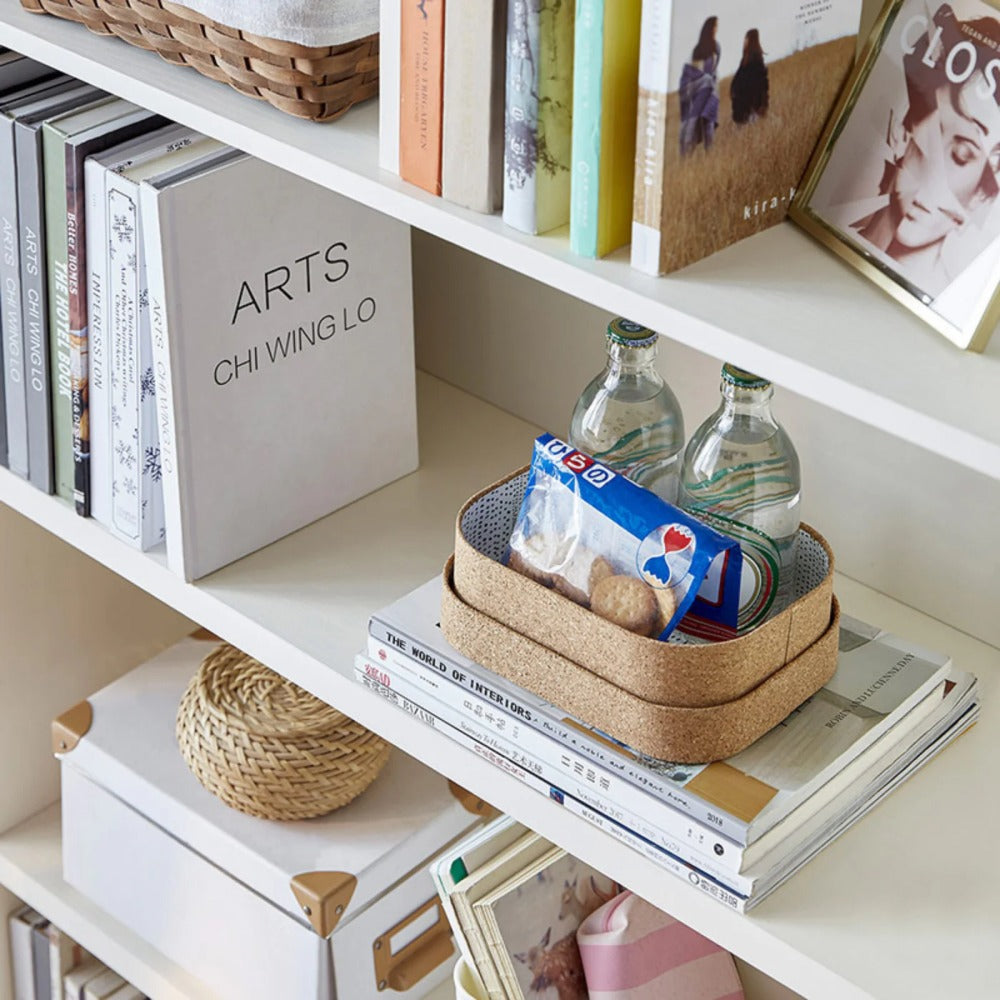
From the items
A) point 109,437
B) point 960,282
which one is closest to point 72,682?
point 109,437

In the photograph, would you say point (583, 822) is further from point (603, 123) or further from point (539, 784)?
point (603, 123)

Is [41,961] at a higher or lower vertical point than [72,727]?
lower

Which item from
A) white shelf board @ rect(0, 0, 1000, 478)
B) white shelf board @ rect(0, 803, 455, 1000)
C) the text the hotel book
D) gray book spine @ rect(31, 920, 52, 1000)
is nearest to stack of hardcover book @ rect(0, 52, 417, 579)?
the text the hotel book

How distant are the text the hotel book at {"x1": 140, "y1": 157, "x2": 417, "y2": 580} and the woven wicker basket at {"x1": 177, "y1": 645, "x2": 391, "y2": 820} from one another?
0.65ft

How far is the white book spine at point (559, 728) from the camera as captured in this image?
73 centimetres

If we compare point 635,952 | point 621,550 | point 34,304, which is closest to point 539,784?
point 621,550

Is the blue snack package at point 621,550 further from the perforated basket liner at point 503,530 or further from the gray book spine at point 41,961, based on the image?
the gray book spine at point 41,961

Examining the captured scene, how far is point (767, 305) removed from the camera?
0.66 metres

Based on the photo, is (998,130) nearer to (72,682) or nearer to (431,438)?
(431,438)

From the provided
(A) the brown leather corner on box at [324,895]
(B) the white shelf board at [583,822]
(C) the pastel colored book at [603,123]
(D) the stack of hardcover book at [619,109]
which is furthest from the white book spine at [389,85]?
(A) the brown leather corner on box at [324,895]

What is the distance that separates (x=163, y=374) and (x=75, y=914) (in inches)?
25.8

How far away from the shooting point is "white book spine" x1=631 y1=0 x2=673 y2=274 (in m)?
0.60

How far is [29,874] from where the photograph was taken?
4.62 ft

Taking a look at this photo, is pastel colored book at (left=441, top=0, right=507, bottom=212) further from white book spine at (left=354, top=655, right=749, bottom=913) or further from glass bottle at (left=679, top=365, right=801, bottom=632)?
white book spine at (left=354, top=655, right=749, bottom=913)
